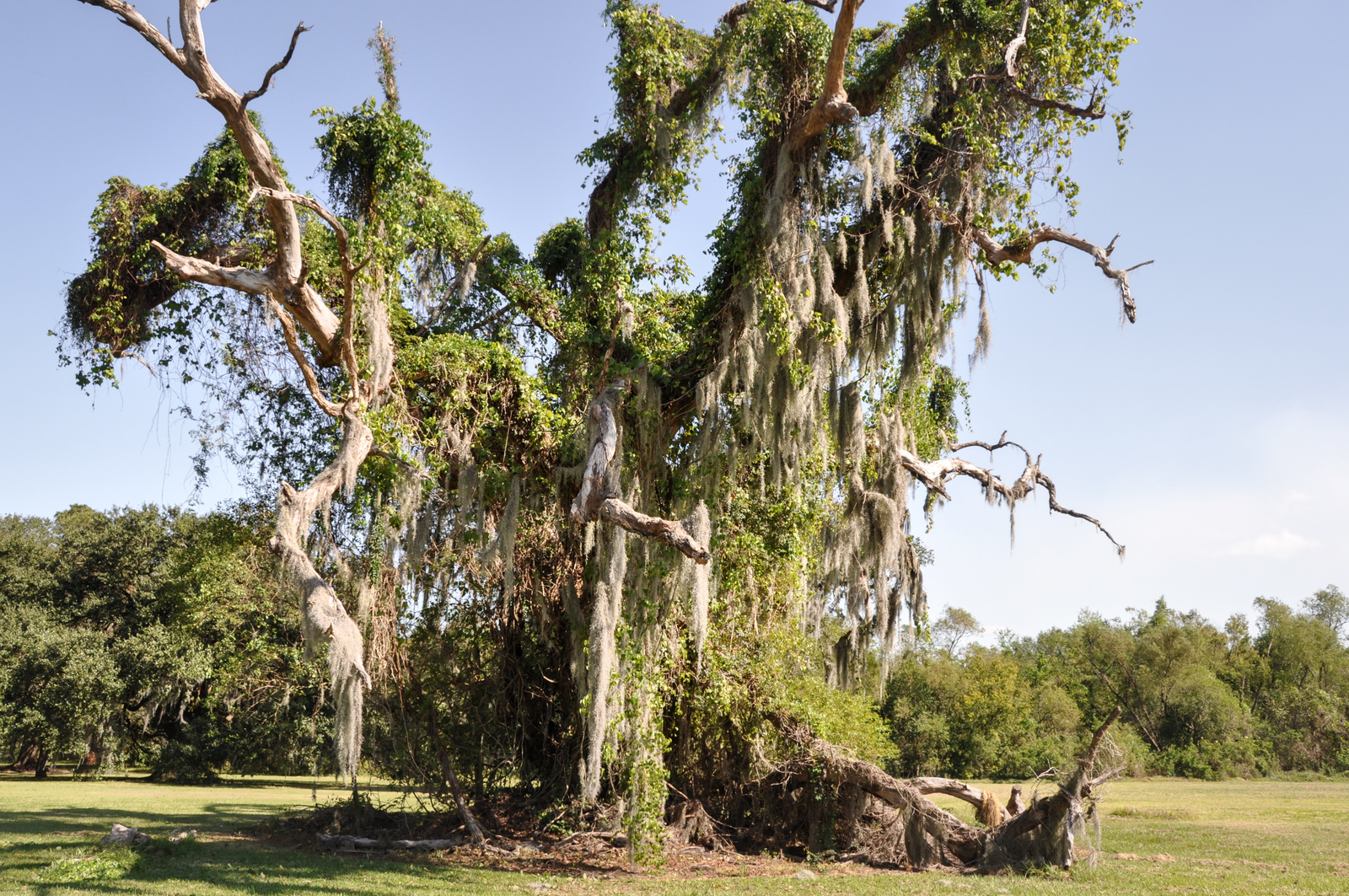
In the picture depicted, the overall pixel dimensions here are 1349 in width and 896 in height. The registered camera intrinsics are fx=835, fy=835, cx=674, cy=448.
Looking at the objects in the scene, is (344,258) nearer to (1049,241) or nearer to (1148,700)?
(1049,241)

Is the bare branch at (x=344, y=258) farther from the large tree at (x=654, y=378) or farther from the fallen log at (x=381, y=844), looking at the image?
the fallen log at (x=381, y=844)

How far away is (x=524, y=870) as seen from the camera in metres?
9.86

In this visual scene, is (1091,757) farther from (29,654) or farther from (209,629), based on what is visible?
(29,654)

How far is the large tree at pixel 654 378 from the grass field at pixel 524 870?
1.04 m

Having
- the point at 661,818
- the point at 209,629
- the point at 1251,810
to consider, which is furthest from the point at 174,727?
the point at 1251,810

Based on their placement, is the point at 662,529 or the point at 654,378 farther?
the point at 654,378

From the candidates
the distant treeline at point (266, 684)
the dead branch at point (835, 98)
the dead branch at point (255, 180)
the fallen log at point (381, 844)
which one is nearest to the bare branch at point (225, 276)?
the dead branch at point (255, 180)

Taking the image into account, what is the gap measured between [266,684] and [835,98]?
1134 centimetres

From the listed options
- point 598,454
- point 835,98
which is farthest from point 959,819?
point 835,98

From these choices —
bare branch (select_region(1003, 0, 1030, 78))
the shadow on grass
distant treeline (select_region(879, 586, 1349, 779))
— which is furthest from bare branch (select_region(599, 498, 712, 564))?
distant treeline (select_region(879, 586, 1349, 779))

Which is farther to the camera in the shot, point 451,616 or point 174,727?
point 174,727

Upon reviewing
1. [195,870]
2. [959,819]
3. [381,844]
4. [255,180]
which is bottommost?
[381,844]

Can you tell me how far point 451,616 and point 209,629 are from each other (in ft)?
41.9

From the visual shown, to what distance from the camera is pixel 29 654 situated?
24469mm
